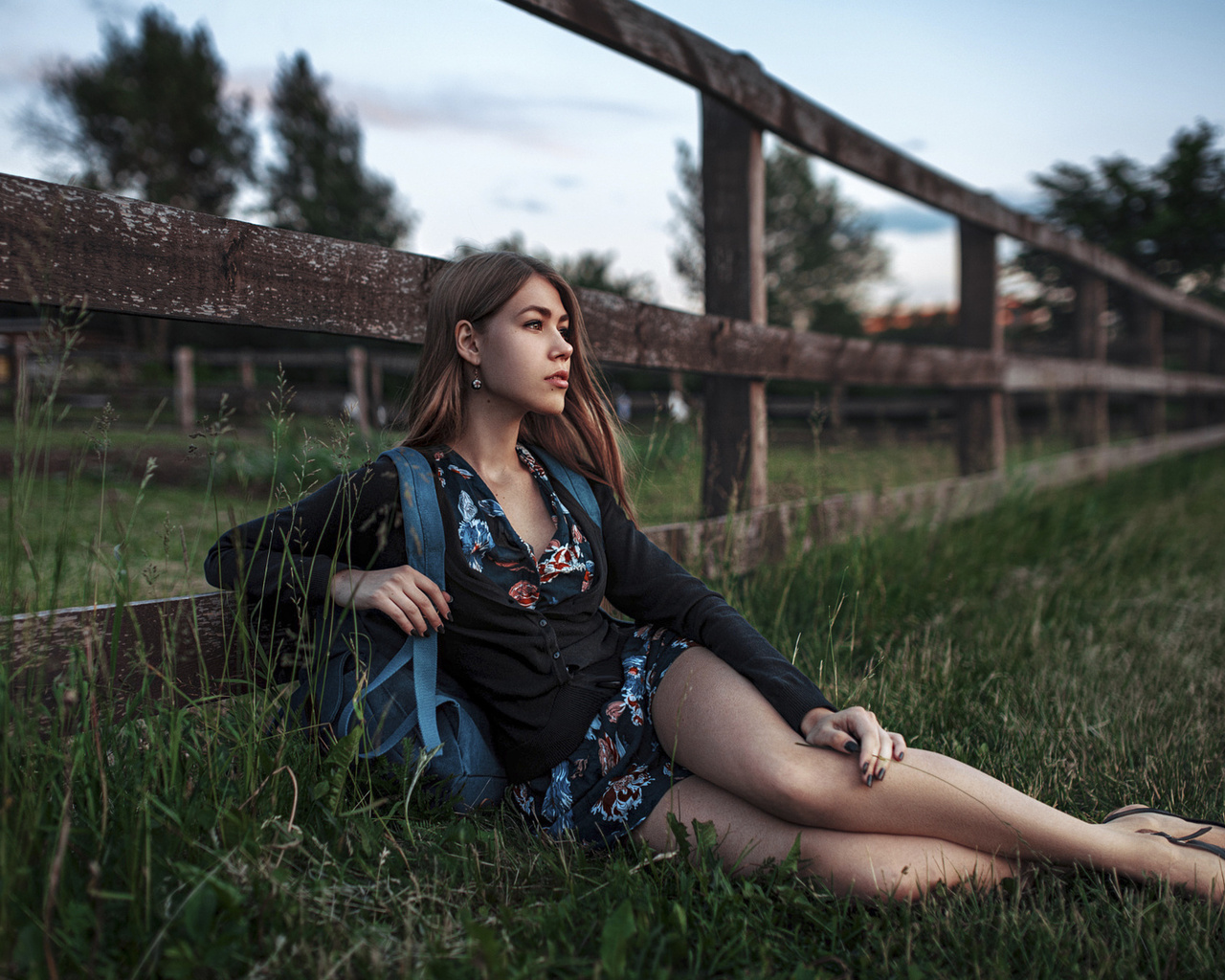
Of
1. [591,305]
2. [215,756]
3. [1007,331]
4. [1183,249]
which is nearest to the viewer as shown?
[215,756]

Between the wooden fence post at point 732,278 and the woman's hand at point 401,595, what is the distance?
1.69 metres

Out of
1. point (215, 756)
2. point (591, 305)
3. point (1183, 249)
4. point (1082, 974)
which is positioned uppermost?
point (1183, 249)

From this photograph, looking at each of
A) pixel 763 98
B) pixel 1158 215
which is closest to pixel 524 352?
pixel 763 98

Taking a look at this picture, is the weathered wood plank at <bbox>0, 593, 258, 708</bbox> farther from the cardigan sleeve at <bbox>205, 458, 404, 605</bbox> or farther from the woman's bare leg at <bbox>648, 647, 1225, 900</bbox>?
the woman's bare leg at <bbox>648, 647, 1225, 900</bbox>

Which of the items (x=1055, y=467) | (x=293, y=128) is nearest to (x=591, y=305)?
(x=1055, y=467)

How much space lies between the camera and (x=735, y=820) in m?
1.58

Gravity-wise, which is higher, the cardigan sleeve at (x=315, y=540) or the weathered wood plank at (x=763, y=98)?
the weathered wood plank at (x=763, y=98)

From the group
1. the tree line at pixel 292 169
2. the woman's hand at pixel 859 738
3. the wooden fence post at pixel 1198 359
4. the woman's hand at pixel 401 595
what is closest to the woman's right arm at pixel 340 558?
the woman's hand at pixel 401 595

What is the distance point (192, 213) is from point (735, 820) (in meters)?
1.55

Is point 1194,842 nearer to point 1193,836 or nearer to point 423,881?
point 1193,836

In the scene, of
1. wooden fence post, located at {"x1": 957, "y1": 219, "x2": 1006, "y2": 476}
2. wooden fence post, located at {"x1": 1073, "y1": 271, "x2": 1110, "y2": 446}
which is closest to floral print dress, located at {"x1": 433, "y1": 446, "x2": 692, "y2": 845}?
wooden fence post, located at {"x1": 957, "y1": 219, "x2": 1006, "y2": 476}

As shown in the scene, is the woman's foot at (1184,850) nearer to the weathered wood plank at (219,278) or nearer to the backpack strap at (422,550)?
the backpack strap at (422,550)

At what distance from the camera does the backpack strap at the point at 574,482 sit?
197 centimetres

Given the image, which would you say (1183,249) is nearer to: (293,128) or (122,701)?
(122,701)
